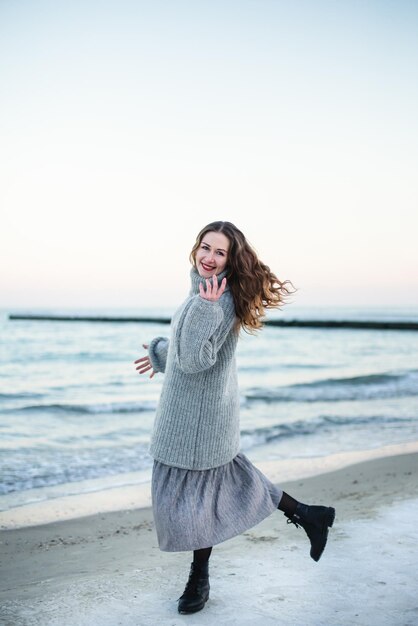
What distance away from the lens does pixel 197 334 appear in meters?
2.40

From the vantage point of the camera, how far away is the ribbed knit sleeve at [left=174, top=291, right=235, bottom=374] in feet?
7.87

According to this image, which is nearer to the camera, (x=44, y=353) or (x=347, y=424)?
(x=347, y=424)

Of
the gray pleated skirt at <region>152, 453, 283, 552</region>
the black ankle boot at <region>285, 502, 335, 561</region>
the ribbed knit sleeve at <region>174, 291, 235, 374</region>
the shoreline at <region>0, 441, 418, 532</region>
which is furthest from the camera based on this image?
the shoreline at <region>0, 441, 418, 532</region>

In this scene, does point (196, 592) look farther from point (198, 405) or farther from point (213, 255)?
point (213, 255)

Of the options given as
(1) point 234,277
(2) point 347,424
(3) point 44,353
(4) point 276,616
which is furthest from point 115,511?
(3) point 44,353

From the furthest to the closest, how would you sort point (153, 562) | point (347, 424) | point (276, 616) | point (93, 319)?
point (93, 319) < point (347, 424) < point (153, 562) < point (276, 616)

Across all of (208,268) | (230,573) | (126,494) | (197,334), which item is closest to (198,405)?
(197,334)

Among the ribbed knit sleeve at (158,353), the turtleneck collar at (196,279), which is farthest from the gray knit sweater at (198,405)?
the ribbed knit sleeve at (158,353)

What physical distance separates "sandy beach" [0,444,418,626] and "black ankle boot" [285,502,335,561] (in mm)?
179

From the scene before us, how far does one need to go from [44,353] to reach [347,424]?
16411mm

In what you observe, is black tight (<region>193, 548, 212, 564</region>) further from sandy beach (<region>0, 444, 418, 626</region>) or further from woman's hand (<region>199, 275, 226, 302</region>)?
woman's hand (<region>199, 275, 226, 302</region>)

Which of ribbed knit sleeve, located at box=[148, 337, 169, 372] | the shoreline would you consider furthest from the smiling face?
the shoreline

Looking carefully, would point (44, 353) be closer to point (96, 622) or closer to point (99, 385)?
point (99, 385)

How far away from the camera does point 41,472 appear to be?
232 inches
